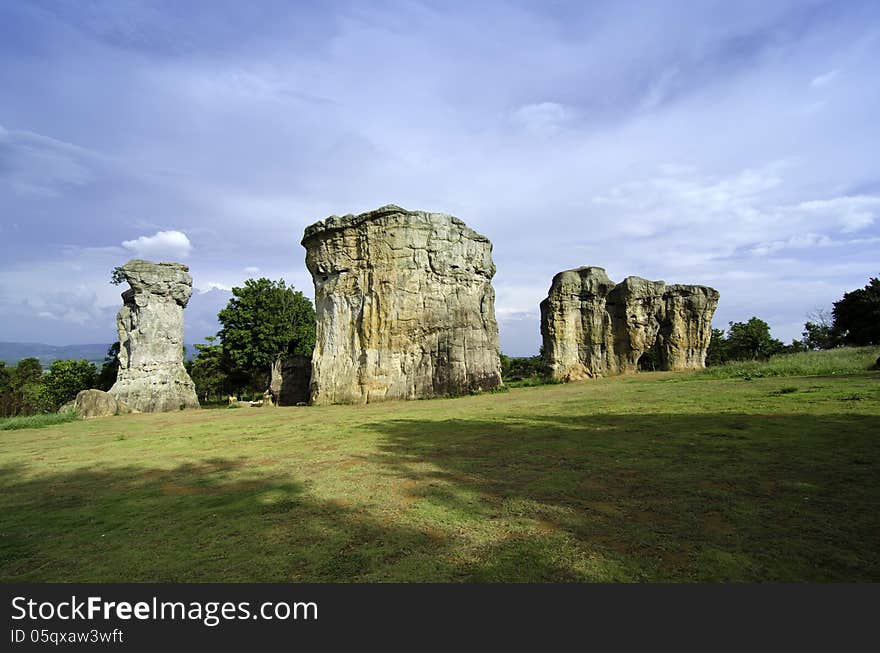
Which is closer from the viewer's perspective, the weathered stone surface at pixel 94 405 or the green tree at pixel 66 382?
the weathered stone surface at pixel 94 405

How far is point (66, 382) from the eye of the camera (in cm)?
2705

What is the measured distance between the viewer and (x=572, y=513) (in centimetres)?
425

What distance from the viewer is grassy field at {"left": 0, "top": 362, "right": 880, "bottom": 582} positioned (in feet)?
10.8

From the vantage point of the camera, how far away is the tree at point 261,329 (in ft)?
99.5

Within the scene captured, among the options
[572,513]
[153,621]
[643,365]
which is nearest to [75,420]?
[153,621]

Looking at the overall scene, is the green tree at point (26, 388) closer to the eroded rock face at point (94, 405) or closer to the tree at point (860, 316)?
the eroded rock face at point (94, 405)

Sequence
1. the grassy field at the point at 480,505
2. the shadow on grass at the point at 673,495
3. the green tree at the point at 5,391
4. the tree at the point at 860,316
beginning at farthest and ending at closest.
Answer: the tree at the point at 860,316, the green tree at the point at 5,391, the grassy field at the point at 480,505, the shadow on grass at the point at 673,495

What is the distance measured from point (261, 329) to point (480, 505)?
93.6ft

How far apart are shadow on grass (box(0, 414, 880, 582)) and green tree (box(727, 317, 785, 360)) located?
39.4 metres

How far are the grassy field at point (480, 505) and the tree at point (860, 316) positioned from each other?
36878mm

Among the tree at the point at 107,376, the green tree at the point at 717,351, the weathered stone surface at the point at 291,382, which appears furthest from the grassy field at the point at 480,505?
the green tree at the point at 717,351

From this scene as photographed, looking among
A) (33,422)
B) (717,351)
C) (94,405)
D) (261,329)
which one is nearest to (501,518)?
(33,422)

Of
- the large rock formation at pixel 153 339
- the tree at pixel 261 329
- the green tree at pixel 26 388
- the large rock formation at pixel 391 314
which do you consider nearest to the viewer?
the large rock formation at pixel 391 314

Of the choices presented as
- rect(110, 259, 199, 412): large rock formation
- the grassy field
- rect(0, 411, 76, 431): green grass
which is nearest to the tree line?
rect(110, 259, 199, 412): large rock formation
